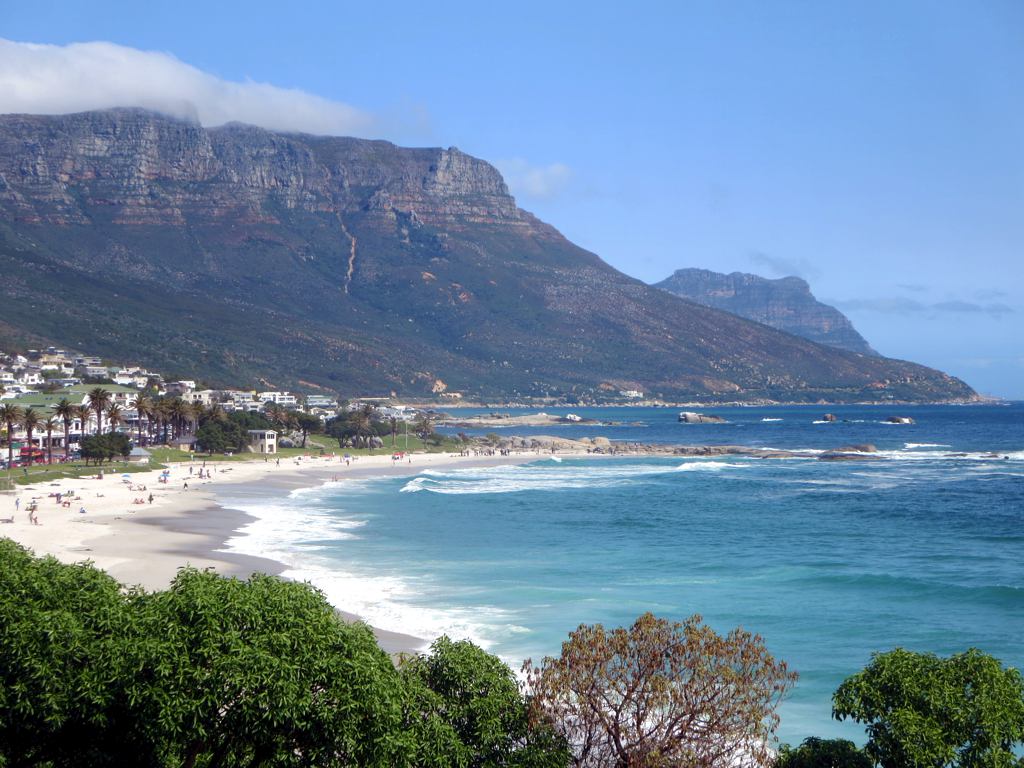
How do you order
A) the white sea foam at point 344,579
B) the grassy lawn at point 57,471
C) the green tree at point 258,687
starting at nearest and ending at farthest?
the green tree at point 258,687 → the white sea foam at point 344,579 → the grassy lawn at point 57,471

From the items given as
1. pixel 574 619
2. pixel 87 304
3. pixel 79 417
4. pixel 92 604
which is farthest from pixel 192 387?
pixel 92 604

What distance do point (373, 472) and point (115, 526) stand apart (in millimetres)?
38527

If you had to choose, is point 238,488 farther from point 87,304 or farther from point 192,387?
point 87,304

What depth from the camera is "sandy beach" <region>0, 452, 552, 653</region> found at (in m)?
35.4

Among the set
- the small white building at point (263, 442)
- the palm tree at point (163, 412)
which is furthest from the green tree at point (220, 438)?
the palm tree at point (163, 412)

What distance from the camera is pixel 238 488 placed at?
219 feet

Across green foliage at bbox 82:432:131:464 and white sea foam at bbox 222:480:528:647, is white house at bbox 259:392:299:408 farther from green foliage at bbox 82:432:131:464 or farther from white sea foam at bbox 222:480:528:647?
white sea foam at bbox 222:480:528:647

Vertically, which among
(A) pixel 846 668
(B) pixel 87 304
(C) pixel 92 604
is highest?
(B) pixel 87 304

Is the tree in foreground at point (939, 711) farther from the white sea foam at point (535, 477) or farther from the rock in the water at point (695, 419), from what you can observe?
the rock in the water at point (695, 419)

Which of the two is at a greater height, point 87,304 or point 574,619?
point 87,304

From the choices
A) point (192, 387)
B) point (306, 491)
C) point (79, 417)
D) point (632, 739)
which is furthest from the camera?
point (192, 387)

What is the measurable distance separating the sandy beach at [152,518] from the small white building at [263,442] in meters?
9.09

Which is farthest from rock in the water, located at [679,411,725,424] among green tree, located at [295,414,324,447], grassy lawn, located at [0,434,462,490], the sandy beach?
the sandy beach

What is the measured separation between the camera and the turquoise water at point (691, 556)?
89.8 ft
